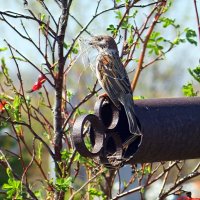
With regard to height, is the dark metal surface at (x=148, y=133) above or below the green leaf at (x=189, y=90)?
below

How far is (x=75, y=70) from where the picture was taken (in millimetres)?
13086

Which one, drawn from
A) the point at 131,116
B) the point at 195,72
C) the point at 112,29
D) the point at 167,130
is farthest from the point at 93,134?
the point at 195,72

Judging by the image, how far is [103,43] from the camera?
3.98 meters

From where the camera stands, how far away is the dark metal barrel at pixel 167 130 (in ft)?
9.83

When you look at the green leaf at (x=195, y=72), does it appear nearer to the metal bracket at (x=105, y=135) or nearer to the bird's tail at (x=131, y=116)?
the bird's tail at (x=131, y=116)

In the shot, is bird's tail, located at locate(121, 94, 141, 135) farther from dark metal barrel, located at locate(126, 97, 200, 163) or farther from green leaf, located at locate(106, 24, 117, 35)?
green leaf, located at locate(106, 24, 117, 35)

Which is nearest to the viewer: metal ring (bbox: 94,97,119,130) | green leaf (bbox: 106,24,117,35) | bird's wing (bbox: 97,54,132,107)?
Result: metal ring (bbox: 94,97,119,130)

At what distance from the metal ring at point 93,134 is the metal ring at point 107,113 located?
0.04 m

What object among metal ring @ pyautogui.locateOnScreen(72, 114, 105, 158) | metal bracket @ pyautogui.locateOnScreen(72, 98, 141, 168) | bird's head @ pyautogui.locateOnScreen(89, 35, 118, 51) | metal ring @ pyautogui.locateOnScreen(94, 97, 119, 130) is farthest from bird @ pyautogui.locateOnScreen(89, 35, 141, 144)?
metal ring @ pyautogui.locateOnScreen(72, 114, 105, 158)

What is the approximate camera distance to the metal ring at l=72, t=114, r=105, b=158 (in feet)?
9.80

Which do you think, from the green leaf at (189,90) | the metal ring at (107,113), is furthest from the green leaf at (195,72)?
the metal ring at (107,113)

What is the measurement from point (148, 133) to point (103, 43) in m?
1.10

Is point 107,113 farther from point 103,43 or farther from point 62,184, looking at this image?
point 103,43

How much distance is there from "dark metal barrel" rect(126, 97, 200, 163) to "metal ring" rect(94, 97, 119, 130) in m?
0.11
